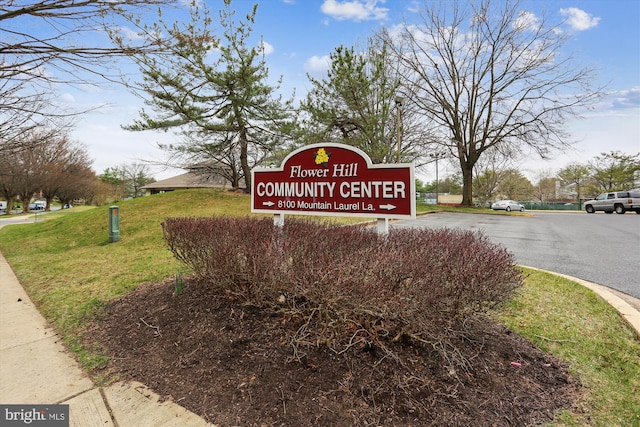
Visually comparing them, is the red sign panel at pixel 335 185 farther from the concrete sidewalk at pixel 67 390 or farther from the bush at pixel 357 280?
the concrete sidewalk at pixel 67 390

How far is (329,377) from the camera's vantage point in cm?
207

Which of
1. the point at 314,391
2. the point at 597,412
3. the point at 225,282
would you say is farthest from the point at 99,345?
the point at 597,412

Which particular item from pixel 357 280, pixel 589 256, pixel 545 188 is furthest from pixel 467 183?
pixel 545 188

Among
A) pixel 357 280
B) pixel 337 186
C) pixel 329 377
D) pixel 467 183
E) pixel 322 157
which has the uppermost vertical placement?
pixel 467 183

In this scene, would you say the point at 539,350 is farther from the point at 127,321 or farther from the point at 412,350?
the point at 127,321

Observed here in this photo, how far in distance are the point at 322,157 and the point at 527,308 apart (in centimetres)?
299

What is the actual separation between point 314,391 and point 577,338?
2587mm

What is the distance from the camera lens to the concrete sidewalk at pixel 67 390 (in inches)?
73.3

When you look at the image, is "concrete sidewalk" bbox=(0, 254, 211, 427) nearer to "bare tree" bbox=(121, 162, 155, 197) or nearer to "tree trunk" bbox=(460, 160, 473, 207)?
"tree trunk" bbox=(460, 160, 473, 207)

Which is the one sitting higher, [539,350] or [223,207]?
[223,207]

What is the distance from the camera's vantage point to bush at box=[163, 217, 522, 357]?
1949 mm

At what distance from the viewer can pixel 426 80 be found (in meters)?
22.5

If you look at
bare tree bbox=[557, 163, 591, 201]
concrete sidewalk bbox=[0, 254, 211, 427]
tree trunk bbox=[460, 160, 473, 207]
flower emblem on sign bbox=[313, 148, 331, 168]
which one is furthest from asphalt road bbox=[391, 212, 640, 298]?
bare tree bbox=[557, 163, 591, 201]

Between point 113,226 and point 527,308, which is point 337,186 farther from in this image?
point 113,226
